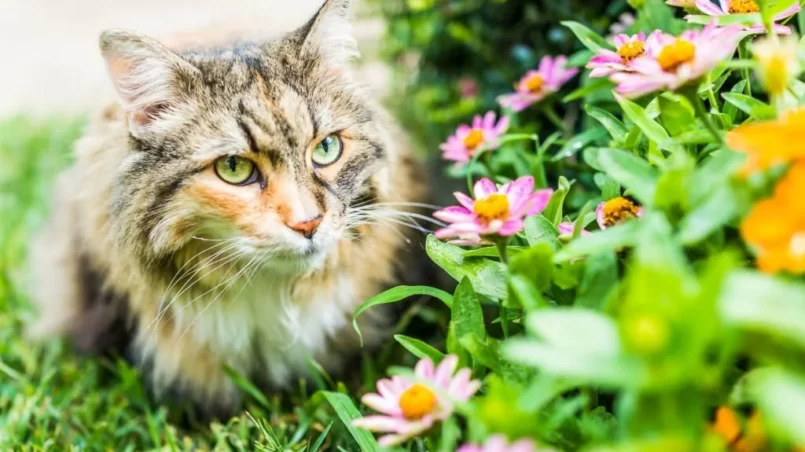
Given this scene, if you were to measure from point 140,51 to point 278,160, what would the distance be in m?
0.36

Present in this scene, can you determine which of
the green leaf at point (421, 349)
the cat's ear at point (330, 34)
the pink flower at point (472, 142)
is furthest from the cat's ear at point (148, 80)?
the green leaf at point (421, 349)

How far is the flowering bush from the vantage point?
662 mm

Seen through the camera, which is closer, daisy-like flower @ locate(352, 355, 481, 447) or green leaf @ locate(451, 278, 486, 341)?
daisy-like flower @ locate(352, 355, 481, 447)

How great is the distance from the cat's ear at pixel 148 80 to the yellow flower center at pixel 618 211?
0.86m

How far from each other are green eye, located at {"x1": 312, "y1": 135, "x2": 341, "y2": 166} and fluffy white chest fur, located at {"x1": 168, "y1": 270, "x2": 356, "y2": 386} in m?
0.28

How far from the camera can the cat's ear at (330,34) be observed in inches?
59.9

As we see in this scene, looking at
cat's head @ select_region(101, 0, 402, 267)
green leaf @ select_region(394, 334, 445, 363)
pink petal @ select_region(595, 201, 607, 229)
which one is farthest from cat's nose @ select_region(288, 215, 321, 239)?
pink petal @ select_region(595, 201, 607, 229)

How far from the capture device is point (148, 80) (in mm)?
1439

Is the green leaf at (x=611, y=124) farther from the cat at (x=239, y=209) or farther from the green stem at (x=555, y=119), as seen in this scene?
the cat at (x=239, y=209)

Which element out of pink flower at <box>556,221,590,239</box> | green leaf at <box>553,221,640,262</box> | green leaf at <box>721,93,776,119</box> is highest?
green leaf at <box>721,93,776,119</box>

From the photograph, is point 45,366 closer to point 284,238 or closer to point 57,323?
point 57,323

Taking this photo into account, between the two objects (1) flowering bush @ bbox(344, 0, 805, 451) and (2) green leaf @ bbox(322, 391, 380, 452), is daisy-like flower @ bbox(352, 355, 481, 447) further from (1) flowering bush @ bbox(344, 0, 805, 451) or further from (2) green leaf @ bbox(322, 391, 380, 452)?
(2) green leaf @ bbox(322, 391, 380, 452)

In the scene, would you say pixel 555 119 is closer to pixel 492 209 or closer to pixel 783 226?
pixel 492 209

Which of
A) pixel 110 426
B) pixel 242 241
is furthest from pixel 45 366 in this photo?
pixel 242 241
